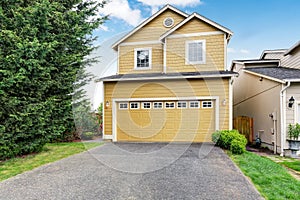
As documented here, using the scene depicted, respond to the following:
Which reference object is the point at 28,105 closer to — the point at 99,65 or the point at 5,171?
the point at 5,171

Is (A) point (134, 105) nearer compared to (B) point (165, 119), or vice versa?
(B) point (165, 119)

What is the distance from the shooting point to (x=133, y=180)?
4406 mm

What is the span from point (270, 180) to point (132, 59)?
8763mm

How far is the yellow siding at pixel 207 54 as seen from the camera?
32.6 ft

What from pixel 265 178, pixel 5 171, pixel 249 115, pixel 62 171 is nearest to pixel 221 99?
pixel 249 115

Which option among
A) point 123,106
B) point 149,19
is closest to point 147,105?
point 123,106

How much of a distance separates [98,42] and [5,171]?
9.52 meters

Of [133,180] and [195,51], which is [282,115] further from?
[133,180]

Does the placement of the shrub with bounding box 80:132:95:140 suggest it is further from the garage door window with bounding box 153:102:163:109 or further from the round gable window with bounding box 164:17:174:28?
the round gable window with bounding box 164:17:174:28

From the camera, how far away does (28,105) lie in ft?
21.2

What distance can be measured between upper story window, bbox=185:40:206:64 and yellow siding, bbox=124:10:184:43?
77.7 inches

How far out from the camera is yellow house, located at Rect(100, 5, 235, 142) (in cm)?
927

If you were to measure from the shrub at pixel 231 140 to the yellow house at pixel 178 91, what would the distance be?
2.37ft

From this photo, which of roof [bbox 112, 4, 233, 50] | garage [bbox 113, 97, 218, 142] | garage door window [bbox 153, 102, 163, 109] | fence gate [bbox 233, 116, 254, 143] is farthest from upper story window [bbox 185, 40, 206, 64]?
fence gate [bbox 233, 116, 254, 143]
